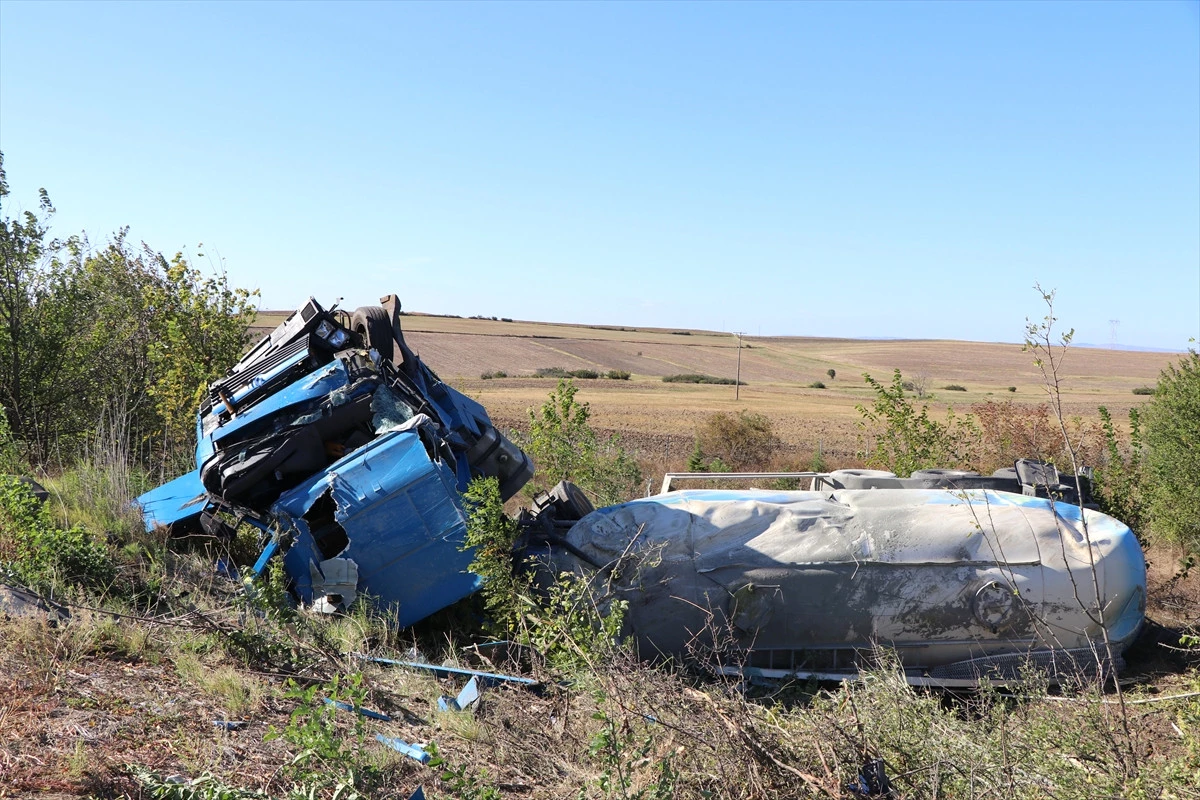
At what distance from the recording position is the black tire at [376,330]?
7691mm

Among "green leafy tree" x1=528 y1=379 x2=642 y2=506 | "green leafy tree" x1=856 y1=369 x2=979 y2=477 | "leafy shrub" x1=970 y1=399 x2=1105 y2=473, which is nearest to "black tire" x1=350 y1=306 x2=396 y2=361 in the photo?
"green leafy tree" x1=528 y1=379 x2=642 y2=506

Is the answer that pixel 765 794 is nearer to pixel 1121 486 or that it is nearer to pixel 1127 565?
pixel 1127 565

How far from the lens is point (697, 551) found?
6770mm

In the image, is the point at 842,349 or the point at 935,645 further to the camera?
the point at 842,349

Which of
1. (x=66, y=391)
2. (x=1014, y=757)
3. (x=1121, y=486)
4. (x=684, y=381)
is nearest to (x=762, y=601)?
(x=1014, y=757)

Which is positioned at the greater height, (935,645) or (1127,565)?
(1127,565)

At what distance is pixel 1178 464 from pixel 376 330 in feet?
35.2

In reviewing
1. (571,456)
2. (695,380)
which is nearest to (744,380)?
(695,380)

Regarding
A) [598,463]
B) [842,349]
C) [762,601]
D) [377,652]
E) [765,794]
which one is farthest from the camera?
[842,349]

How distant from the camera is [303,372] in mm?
7387

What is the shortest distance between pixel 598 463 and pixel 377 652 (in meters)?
6.55

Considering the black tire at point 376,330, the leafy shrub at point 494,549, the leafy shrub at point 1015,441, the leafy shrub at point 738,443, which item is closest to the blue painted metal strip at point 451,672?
the leafy shrub at point 494,549

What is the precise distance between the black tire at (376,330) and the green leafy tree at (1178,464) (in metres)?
9.87

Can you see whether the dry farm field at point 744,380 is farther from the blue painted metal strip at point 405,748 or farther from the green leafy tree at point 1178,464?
the blue painted metal strip at point 405,748
